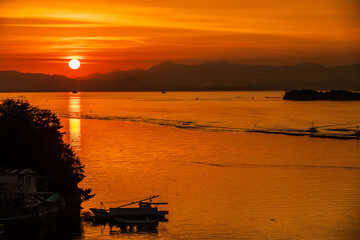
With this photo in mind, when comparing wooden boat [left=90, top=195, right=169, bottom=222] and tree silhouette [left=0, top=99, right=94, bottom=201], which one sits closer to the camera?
wooden boat [left=90, top=195, right=169, bottom=222]

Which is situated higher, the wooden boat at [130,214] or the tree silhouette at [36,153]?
the tree silhouette at [36,153]

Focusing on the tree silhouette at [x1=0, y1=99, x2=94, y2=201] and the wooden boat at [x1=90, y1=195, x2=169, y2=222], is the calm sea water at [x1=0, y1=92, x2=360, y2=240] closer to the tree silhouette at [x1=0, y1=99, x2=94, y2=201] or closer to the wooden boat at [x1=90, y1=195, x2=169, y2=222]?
the wooden boat at [x1=90, y1=195, x2=169, y2=222]

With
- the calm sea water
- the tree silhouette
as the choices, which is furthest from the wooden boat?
the tree silhouette

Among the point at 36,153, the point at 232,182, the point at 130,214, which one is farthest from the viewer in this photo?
the point at 232,182

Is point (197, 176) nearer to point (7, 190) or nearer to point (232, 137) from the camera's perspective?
point (7, 190)

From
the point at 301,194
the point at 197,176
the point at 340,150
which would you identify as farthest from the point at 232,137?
the point at 301,194

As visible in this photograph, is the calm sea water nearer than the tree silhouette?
Yes

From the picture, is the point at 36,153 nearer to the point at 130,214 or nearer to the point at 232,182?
the point at 130,214

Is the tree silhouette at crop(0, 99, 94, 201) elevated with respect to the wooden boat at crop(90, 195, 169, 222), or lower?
elevated

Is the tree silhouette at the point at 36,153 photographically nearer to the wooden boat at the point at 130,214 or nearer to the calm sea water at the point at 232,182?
the calm sea water at the point at 232,182

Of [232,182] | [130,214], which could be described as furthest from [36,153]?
[232,182]

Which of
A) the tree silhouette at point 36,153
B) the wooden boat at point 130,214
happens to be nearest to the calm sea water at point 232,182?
the wooden boat at point 130,214

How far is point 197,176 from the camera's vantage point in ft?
271

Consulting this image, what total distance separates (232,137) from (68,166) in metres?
85.0
